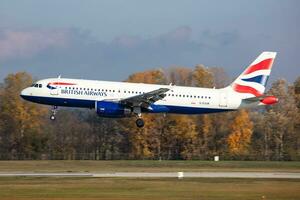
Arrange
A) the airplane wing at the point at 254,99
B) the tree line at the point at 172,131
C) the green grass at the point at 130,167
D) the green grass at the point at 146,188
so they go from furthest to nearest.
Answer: the tree line at the point at 172,131, the airplane wing at the point at 254,99, the green grass at the point at 130,167, the green grass at the point at 146,188

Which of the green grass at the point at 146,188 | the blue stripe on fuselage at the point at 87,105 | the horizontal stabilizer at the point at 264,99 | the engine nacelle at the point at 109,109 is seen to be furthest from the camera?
the horizontal stabilizer at the point at 264,99

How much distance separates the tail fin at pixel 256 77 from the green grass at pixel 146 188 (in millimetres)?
23734

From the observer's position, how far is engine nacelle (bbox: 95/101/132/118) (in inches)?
2429

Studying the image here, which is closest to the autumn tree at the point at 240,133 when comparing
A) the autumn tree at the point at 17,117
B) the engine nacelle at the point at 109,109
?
the autumn tree at the point at 17,117

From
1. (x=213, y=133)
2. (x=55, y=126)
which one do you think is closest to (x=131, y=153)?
(x=213, y=133)

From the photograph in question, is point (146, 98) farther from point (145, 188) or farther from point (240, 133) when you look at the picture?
point (240, 133)

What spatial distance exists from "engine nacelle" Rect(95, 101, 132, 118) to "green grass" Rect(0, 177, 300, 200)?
56.6ft

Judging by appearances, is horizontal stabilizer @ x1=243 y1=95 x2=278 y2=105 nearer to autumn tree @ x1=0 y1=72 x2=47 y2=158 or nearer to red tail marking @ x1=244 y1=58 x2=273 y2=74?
red tail marking @ x1=244 y1=58 x2=273 y2=74

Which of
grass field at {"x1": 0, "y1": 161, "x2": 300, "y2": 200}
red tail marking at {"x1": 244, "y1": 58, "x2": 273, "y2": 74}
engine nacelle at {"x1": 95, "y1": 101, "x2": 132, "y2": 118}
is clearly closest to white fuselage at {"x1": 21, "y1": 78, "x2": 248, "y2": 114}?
engine nacelle at {"x1": 95, "y1": 101, "x2": 132, "y2": 118}

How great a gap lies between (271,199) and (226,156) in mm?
56035

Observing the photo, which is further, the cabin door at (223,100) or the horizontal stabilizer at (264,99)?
the cabin door at (223,100)

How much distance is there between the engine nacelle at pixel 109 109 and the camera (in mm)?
61688

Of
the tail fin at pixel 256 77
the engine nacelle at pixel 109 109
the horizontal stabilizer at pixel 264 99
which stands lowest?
the engine nacelle at pixel 109 109

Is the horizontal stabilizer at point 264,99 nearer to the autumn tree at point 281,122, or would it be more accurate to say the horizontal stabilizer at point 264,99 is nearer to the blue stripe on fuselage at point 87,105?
the blue stripe on fuselage at point 87,105
